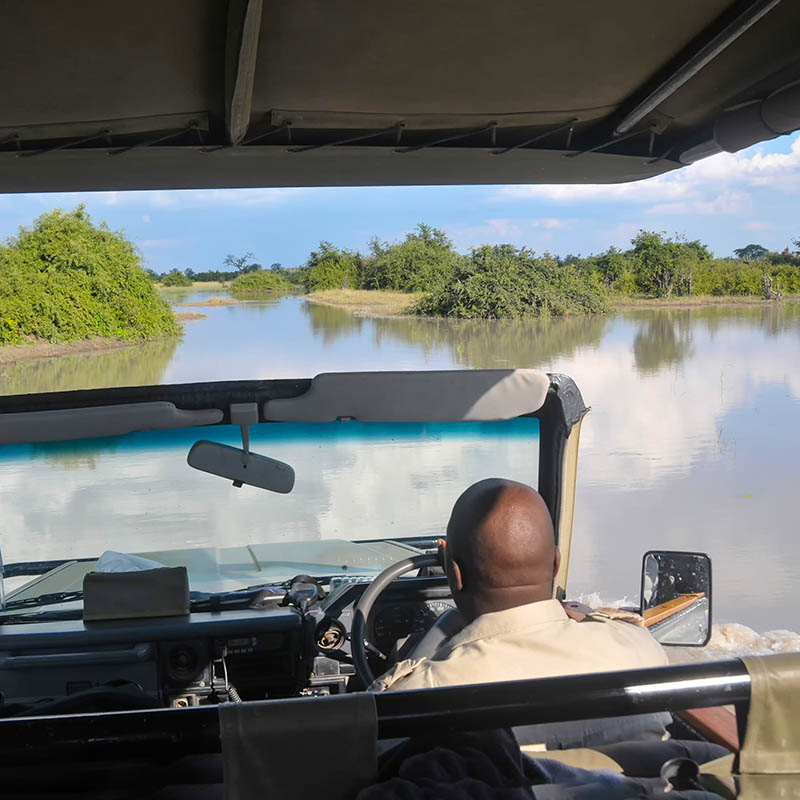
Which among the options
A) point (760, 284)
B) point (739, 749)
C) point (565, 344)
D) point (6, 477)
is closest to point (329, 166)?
point (6, 477)

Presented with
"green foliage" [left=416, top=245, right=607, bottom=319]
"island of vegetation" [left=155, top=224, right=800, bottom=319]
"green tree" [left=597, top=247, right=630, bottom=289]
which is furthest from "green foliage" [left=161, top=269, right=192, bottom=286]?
"green tree" [left=597, top=247, right=630, bottom=289]

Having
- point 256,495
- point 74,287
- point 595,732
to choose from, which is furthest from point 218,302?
point 595,732

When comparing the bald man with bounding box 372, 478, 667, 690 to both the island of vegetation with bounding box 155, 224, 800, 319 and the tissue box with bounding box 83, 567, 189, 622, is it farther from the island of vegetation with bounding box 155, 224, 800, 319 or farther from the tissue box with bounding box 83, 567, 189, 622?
the island of vegetation with bounding box 155, 224, 800, 319

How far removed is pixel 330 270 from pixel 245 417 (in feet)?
50.3

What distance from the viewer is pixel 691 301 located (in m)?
22.0

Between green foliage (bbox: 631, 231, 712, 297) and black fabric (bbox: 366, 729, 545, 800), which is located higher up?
green foliage (bbox: 631, 231, 712, 297)

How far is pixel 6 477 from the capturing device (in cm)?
336

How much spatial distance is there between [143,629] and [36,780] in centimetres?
203

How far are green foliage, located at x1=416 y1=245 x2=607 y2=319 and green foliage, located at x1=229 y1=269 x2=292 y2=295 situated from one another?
293cm

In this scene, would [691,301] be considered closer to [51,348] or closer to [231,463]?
[51,348]

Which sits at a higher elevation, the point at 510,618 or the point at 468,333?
the point at 468,333

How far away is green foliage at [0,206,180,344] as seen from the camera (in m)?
16.8

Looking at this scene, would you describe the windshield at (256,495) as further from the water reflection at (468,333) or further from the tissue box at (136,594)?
the water reflection at (468,333)

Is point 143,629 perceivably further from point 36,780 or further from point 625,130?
point 625,130
